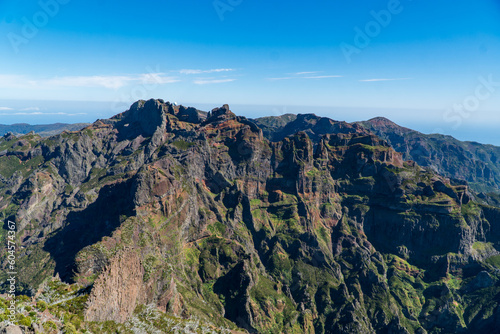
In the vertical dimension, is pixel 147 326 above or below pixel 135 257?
below

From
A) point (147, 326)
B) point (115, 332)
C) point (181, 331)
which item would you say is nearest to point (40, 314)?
point (115, 332)

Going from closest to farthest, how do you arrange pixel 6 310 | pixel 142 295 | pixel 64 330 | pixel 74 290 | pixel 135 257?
pixel 6 310 → pixel 64 330 → pixel 74 290 → pixel 135 257 → pixel 142 295

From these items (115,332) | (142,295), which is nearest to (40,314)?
(115,332)

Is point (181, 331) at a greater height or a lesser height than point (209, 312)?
greater

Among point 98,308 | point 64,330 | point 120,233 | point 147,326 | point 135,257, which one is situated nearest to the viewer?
point 64,330

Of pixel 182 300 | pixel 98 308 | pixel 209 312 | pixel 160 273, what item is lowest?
pixel 209 312

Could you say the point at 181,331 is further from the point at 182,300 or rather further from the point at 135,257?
the point at 182,300

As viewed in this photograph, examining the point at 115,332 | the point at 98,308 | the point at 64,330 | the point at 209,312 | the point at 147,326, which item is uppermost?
the point at 64,330

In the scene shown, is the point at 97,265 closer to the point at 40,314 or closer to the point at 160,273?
the point at 160,273

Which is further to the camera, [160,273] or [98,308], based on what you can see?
[160,273]
